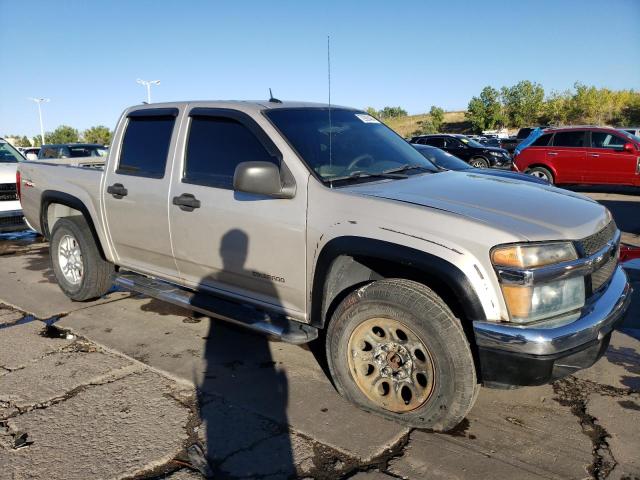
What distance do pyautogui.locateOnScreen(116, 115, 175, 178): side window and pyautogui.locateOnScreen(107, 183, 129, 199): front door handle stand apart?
13 cm

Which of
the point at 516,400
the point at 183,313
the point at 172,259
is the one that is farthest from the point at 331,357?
the point at 183,313

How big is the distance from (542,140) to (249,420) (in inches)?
536

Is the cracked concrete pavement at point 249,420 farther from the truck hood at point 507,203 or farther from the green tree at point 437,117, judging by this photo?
the green tree at point 437,117

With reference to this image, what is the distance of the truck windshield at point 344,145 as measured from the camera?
3539mm

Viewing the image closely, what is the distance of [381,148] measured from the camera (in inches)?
159

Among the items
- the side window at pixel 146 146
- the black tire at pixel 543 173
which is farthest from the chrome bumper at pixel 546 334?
the black tire at pixel 543 173

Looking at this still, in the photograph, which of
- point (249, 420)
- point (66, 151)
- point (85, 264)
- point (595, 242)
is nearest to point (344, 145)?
point (595, 242)

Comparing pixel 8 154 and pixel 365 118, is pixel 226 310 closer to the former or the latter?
pixel 365 118

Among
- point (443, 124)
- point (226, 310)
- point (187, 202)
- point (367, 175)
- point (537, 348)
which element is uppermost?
point (443, 124)

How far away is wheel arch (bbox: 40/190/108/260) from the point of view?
4.97 m

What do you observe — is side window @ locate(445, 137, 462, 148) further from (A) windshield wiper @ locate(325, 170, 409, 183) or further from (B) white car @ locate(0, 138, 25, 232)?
(A) windshield wiper @ locate(325, 170, 409, 183)

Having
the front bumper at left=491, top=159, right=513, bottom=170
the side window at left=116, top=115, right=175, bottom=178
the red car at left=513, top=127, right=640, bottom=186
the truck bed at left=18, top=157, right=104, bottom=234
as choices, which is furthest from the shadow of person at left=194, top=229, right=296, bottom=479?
the front bumper at left=491, top=159, right=513, bottom=170

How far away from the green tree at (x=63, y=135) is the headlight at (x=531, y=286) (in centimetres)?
9412

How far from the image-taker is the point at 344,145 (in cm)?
381
